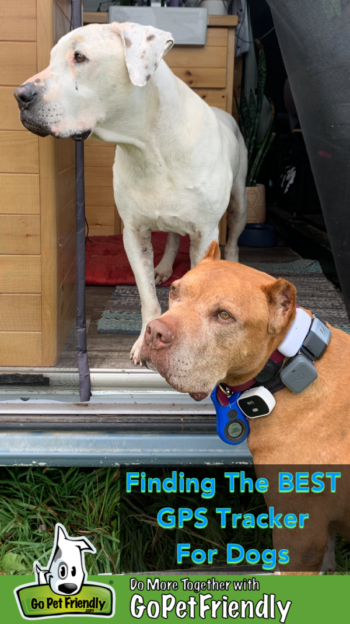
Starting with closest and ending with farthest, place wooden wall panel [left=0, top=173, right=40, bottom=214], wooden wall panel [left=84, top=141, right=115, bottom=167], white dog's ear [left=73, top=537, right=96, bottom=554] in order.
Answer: white dog's ear [left=73, top=537, right=96, bottom=554] → wooden wall panel [left=0, top=173, right=40, bottom=214] → wooden wall panel [left=84, top=141, right=115, bottom=167]

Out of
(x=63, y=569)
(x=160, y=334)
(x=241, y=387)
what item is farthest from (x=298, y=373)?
(x=63, y=569)

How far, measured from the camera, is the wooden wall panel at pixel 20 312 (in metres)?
2.08

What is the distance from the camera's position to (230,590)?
1.49 m

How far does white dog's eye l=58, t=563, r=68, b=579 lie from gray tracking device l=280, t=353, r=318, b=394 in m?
0.76

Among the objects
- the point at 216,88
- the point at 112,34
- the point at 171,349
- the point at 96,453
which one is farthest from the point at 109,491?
the point at 216,88

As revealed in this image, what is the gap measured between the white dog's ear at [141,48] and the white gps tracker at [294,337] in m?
0.89

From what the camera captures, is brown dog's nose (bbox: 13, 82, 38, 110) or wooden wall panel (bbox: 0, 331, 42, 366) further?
wooden wall panel (bbox: 0, 331, 42, 366)

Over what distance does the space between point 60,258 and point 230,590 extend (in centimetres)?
126

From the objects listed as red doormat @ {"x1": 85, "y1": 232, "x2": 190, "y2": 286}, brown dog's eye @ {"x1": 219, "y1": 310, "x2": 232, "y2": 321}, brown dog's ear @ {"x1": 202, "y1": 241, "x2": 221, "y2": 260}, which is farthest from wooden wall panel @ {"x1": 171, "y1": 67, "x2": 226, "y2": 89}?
brown dog's eye @ {"x1": 219, "y1": 310, "x2": 232, "y2": 321}

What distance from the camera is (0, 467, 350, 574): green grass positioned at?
1.92 meters

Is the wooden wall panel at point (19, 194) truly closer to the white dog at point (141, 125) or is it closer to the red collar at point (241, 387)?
the white dog at point (141, 125)

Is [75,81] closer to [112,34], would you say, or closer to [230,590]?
[112,34]

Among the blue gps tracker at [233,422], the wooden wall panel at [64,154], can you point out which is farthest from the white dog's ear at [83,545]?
the wooden wall panel at [64,154]

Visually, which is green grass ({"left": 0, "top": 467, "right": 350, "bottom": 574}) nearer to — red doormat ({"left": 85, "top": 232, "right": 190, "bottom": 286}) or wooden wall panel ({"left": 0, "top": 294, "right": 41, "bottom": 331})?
wooden wall panel ({"left": 0, "top": 294, "right": 41, "bottom": 331})
